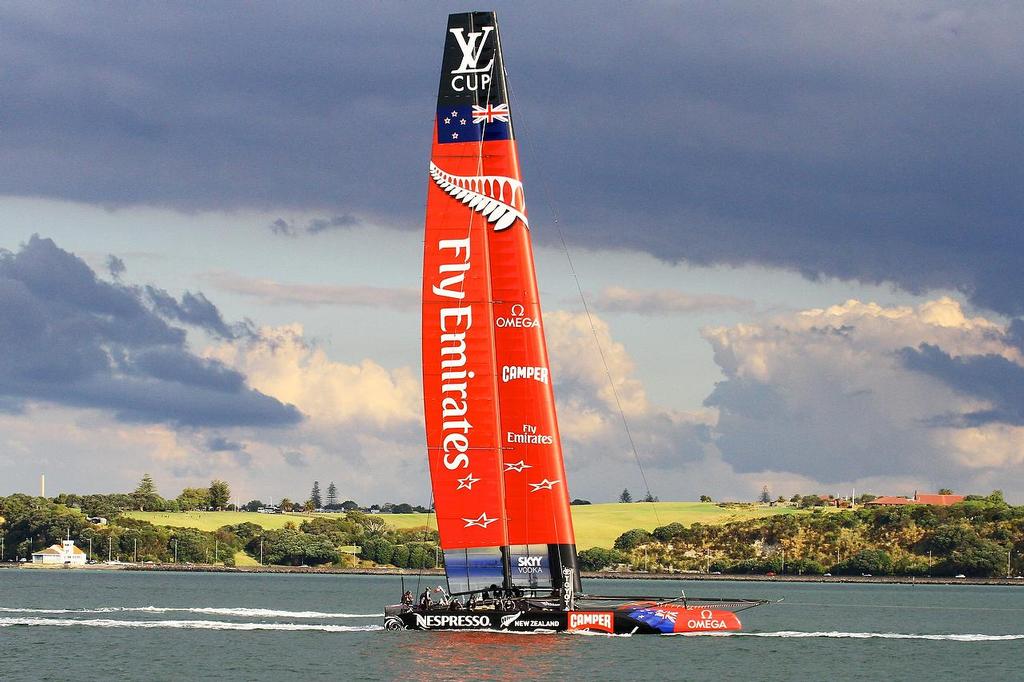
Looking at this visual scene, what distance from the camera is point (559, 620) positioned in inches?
2446

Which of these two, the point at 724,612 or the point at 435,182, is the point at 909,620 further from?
the point at 435,182

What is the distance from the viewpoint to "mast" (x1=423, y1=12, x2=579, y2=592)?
6469cm

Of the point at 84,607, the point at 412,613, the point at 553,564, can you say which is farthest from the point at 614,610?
the point at 84,607

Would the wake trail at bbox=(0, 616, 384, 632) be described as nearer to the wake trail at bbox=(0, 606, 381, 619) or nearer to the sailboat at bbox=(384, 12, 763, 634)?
the wake trail at bbox=(0, 606, 381, 619)

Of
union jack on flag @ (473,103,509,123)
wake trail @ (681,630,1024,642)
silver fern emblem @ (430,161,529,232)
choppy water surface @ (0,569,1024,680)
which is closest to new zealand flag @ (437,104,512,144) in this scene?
union jack on flag @ (473,103,509,123)

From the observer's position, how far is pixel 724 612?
6625 cm

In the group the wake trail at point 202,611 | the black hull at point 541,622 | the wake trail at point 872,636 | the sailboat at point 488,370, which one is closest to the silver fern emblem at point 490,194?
the sailboat at point 488,370

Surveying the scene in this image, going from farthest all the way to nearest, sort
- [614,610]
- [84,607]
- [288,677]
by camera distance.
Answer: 1. [84,607]
2. [614,610]
3. [288,677]

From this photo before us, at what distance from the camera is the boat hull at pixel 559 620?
2431 inches

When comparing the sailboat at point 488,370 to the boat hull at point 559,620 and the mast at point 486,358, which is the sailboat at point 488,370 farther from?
the boat hull at point 559,620

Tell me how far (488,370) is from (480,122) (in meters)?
9.82

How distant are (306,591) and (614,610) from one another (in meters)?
94.2

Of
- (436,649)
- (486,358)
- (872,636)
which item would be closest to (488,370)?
(486,358)

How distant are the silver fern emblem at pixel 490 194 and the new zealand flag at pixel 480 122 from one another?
5.21 ft
